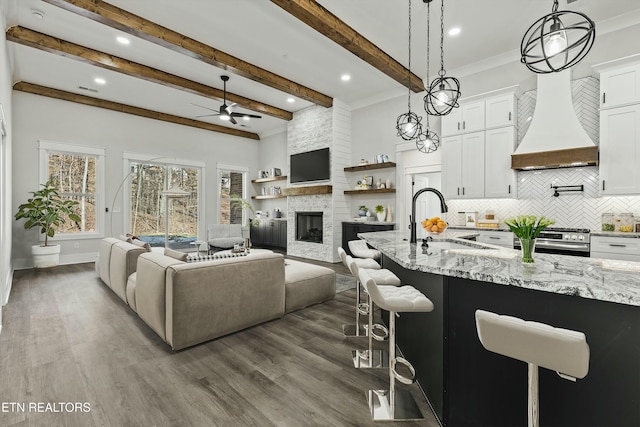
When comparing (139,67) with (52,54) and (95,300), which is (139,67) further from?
(95,300)

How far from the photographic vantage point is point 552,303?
1.30 m

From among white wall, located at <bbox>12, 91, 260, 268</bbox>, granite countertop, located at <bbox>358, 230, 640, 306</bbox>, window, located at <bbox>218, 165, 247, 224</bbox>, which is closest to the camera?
granite countertop, located at <bbox>358, 230, 640, 306</bbox>

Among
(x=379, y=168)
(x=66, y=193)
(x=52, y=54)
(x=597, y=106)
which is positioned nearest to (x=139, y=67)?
(x=52, y=54)

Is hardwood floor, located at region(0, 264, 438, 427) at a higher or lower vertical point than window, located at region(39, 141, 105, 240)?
lower

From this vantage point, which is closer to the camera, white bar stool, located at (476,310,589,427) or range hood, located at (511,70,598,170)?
white bar stool, located at (476,310,589,427)

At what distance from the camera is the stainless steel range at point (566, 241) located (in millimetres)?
3512

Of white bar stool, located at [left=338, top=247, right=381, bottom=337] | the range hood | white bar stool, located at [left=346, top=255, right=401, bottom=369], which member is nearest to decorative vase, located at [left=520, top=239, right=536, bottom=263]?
white bar stool, located at [left=346, top=255, right=401, bottom=369]

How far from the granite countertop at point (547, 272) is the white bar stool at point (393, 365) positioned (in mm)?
191

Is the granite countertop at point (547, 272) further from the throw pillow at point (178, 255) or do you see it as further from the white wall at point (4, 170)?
the white wall at point (4, 170)

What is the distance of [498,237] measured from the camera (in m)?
4.21

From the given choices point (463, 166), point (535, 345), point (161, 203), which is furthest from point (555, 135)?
point (161, 203)

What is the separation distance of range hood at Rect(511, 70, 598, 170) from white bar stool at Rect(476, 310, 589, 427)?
380cm

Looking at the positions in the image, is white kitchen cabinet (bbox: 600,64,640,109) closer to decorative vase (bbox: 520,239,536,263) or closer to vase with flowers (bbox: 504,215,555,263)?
vase with flowers (bbox: 504,215,555,263)

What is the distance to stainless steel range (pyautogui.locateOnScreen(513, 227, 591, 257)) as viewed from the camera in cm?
351
